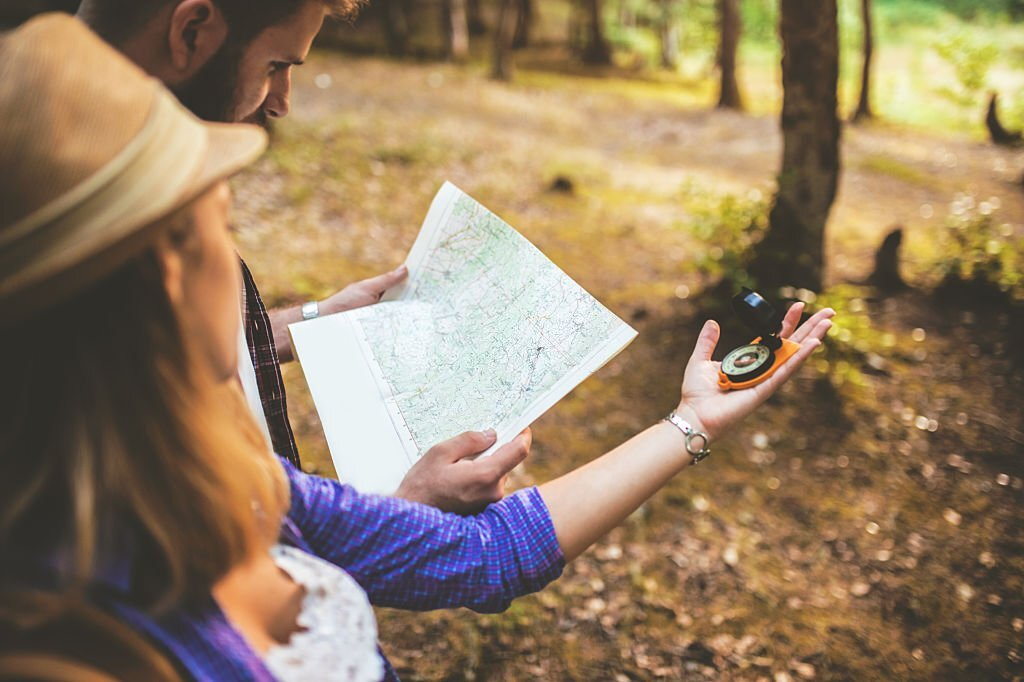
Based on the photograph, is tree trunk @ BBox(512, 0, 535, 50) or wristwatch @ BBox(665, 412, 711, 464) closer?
wristwatch @ BBox(665, 412, 711, 464)

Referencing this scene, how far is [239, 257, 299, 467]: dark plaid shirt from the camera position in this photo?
5.75 feet

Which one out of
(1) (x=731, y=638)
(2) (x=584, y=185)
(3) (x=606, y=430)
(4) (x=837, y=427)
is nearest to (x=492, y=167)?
(2) (x=584, y=185)

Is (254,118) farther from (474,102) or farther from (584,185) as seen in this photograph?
(474,102)

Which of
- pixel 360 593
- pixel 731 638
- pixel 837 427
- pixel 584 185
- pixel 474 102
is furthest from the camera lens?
pixel 474 102

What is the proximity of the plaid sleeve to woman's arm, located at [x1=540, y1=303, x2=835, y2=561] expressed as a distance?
0.05 meters

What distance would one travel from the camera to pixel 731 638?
2752mm

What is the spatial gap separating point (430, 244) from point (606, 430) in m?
2.40

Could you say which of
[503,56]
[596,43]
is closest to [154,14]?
[503,56]

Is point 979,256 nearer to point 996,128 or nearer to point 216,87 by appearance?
point 216,87

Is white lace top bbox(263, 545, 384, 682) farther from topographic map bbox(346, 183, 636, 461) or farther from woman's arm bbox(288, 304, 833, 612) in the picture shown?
topographic map bbox(346, 183, 636, 461)

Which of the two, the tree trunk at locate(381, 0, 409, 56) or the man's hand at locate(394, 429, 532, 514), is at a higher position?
the man's hand at locate(394, 429, 532, 514)

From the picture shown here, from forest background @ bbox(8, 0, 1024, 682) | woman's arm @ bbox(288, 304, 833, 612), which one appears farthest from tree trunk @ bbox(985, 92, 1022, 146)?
woman's arm @ bbox(288, 304, 833, 612)

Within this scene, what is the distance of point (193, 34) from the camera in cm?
146

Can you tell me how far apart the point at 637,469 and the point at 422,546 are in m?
0.44
